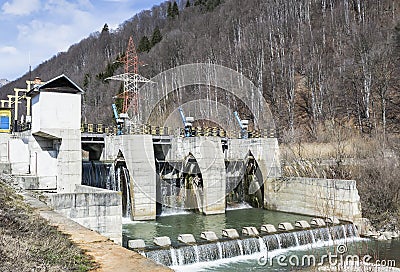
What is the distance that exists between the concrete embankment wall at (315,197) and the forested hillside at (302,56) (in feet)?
29.2

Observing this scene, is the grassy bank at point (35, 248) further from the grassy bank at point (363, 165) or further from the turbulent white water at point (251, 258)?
the grassy bank at point (363, 165)

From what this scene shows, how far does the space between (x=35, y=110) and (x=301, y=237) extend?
11.5m

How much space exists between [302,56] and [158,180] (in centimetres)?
2250

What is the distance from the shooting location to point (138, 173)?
19.3 meters

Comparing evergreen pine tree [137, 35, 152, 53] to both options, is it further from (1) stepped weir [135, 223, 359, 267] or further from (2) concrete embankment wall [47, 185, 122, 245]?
(2) concrete embankment wall [47, 185, 122, 245]

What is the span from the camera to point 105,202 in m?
11.8

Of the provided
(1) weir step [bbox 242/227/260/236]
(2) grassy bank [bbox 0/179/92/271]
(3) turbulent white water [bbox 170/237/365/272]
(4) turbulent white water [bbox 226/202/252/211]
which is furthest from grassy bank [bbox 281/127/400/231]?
(2) grassy bank [bbox 0/179/92/271]

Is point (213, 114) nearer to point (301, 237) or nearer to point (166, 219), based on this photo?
point (166, 219)

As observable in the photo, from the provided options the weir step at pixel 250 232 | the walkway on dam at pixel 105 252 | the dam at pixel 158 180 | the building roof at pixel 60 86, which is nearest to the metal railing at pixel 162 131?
the dam at pixel 158 180

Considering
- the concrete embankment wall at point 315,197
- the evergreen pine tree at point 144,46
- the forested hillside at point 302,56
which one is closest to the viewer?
the concrete embankment wall at point 315,197

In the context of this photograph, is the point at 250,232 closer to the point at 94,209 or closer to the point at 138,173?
the point at 94,209

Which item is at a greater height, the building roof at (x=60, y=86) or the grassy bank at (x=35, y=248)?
the building roof at (x=60, y=86)

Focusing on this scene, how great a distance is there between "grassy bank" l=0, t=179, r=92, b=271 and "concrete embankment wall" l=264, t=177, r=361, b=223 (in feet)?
41.1

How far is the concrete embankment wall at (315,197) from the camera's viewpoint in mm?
18344
